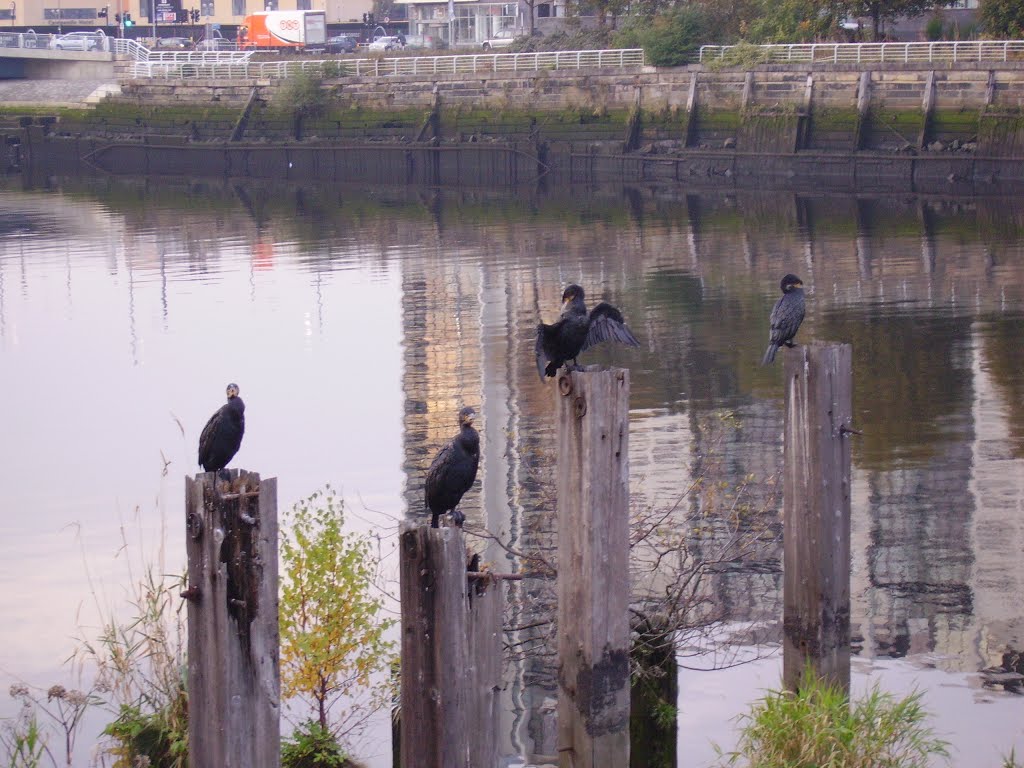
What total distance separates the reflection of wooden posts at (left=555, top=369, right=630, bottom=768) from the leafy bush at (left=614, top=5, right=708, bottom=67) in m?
49.2

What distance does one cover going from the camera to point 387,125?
60.4 meters

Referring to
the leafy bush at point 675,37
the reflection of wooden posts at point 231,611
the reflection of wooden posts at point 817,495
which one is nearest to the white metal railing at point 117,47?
the leafy bush at point 675,37

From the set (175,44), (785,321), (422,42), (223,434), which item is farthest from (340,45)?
(223,434)

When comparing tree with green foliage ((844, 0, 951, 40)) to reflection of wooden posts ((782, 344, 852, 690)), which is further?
tree with green foliage ((844, 0, 951, 40))

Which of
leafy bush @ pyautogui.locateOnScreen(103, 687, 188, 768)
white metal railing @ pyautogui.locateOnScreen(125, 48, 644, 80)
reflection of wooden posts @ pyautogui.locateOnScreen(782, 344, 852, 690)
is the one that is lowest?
leafy bush @ pyautogui.locateOnScreen(103, 687, 188, 768)

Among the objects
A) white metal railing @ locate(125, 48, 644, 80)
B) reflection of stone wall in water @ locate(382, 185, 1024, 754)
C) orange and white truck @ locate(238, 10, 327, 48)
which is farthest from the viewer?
orange and white truck @ locate(238, 10, 327, 48)

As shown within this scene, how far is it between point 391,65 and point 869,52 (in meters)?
21.1

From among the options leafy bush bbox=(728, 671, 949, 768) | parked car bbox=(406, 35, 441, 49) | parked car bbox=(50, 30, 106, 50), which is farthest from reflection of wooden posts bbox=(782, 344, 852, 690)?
parked car bbox=(406, 35, 441, 49)

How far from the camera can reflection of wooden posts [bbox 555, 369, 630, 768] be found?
22.4 ft

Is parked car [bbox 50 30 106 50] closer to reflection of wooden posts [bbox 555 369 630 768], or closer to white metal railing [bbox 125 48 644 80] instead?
white metal railing [bbox 125 48 644 80]

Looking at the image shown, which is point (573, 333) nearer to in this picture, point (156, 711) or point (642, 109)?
point (156, 711)

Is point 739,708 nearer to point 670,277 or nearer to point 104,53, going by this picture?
point 670,277

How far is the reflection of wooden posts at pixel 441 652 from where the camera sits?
631 centimetres

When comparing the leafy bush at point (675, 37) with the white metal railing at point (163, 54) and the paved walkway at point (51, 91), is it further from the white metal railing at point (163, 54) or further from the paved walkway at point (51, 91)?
the paved walkway at point (51, 91)
